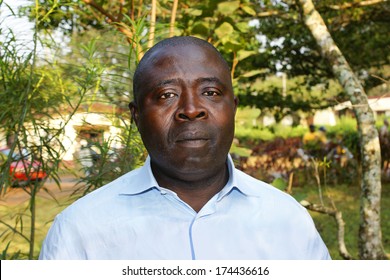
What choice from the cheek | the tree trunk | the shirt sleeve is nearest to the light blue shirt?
the shirt sleeve

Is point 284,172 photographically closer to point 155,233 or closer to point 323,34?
point 323,34

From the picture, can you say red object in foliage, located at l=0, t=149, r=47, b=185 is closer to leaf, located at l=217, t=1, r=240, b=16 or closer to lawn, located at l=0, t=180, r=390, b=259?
lawn, located at l=0, t=180, r=390, b=259

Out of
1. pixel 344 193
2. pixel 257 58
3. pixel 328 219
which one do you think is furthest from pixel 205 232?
pixel 344 193

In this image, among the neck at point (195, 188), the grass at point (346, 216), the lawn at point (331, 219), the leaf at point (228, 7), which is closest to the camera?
the neck at point (195, 188)

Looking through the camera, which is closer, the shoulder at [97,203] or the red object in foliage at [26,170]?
the shoulder at [97,203]

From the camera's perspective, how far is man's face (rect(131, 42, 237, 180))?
1149mm

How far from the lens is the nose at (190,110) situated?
114 cm

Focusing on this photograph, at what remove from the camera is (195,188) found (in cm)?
125

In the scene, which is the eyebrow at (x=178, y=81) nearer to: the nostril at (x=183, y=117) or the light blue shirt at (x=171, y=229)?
the nostril at (x=183, y=117)

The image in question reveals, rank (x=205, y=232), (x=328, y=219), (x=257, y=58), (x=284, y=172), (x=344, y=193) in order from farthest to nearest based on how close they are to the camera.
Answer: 1. (x=284, y=172)
2. (x=344, y=193)
3. (x=328, y=219)
4. (x=257, y=58)
5. (x=205, y=232)

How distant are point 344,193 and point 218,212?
11.6 metres

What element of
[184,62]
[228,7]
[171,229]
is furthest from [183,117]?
[228,7]

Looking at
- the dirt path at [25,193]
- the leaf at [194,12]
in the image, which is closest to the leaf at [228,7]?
the leaf at [194,12]

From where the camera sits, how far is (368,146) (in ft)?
15.1
